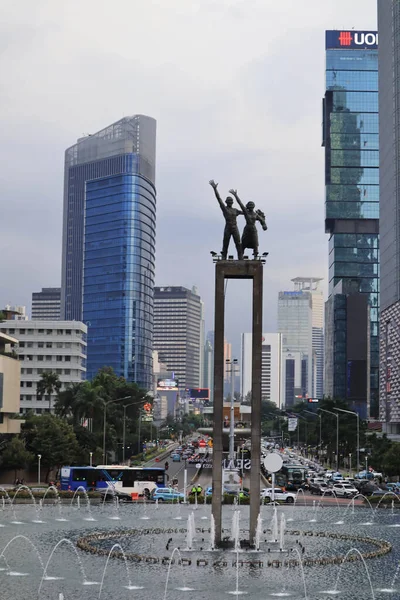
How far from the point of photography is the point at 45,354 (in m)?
170

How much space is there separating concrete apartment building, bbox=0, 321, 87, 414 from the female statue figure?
428ft

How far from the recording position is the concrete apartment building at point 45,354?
557 feet

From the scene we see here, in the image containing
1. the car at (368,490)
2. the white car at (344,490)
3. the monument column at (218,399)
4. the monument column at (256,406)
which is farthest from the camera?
the white car at (344,490)

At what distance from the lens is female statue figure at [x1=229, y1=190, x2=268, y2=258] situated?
41.3 metres

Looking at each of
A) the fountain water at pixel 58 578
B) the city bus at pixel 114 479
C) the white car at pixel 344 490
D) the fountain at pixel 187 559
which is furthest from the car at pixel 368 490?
the fountain water at pixel 58 578

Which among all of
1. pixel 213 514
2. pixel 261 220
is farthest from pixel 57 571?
pixel 261 220

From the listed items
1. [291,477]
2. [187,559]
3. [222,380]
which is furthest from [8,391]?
[187,559]

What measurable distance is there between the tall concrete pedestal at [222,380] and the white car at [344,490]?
39.0 metres

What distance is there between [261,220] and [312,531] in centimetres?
1770

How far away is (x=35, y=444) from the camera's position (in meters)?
91.1

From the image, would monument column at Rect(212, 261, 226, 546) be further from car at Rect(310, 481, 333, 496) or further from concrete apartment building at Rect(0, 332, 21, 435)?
concrete apartment building at Rect(0, 332, 21, 435)

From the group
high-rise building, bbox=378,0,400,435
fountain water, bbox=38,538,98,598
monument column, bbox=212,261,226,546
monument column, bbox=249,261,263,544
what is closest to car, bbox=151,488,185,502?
fountain water, bbox=38,538,98,598

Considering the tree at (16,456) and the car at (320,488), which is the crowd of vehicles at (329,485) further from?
the tree at (16,456)

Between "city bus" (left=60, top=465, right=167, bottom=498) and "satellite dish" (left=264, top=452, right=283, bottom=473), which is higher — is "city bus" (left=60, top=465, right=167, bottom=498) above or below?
below
